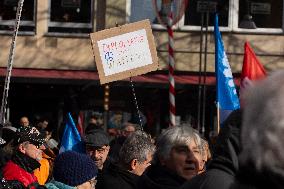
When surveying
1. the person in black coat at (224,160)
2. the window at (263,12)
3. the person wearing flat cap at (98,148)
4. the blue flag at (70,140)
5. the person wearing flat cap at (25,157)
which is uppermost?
the person in black coat at (224,160)

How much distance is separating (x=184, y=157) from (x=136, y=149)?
173 cm

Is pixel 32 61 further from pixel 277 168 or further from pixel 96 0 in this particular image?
pixel 277 168

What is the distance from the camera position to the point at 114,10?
756 inches

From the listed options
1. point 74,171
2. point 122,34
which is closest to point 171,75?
point 122,34

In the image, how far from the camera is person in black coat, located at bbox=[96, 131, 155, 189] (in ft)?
18.3

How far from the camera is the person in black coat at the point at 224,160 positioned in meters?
2.65

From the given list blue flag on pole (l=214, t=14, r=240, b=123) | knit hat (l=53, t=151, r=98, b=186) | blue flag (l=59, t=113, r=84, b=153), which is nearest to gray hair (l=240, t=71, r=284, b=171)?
knit hat (l=53, t=151, r=98, b=186)

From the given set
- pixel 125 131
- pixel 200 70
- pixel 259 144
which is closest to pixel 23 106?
pixel 200 70

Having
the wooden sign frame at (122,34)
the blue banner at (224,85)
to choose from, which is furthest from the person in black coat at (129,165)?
the wooden sign frame at (122,34)

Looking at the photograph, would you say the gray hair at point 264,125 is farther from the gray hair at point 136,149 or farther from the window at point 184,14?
the window at point 184,14

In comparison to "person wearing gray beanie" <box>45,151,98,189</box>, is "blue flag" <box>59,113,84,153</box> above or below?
below

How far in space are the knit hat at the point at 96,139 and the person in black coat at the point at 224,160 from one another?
4.69m

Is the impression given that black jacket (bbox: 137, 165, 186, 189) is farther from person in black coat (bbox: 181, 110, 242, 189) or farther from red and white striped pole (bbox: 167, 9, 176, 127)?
red and white striped pole (bbox: 167, 9, 176, 127)

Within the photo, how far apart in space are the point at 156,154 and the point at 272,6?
1563cm
